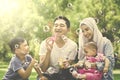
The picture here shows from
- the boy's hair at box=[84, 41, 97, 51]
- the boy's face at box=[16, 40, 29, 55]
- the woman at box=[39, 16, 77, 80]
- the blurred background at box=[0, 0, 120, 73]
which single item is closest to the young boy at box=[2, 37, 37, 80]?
the boy's face at box=[16, 40, 29, 55]

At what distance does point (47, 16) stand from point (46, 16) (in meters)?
0.25

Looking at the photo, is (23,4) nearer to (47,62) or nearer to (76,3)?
(76,3)

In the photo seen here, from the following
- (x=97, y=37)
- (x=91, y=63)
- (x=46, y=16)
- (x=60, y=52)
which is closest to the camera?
(x=91, y=63)

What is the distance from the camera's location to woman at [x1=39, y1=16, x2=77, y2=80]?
23.2 feet

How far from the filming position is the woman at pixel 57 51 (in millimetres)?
7077

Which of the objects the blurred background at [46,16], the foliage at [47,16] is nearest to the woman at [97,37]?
the blurred background at [46,16]

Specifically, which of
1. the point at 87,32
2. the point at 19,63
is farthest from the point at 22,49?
the point at 87,32

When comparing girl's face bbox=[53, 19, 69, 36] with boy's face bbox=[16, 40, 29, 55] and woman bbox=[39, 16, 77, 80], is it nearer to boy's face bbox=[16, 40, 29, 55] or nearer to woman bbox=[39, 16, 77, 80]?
woman bbox=[39, 16, 77, 80]

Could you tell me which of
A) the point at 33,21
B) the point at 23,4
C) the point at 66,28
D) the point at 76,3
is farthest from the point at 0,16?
the point at 66,28

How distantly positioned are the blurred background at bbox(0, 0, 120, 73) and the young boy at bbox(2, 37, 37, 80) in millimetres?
13365

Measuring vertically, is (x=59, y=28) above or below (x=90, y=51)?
above

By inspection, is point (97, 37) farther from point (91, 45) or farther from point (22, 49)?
point (22, 49)

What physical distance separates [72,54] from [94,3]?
68.6 feet

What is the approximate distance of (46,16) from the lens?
31.5 metres
